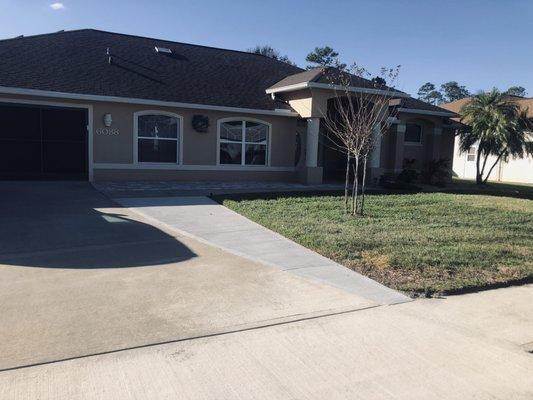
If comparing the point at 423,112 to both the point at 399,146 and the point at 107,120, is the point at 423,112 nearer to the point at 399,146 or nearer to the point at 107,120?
the point at 399,146

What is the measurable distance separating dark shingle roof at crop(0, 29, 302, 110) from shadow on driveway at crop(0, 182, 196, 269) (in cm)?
469

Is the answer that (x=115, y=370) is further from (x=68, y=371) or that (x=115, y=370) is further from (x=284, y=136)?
(x=284, y=136)

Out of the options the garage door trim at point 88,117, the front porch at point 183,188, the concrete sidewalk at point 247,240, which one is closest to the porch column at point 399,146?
the front porch at point 183,188

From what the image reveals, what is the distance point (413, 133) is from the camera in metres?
23.1

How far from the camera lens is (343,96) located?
18734mm

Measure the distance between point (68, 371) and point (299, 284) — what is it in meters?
3.21

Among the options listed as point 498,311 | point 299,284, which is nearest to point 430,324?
point 498,311

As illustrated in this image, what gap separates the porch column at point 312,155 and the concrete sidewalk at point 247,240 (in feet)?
20.0

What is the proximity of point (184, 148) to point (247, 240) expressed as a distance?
30.8 ft

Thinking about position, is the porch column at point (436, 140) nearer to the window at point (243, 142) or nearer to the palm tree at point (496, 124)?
the palm tree at point (496, 124)

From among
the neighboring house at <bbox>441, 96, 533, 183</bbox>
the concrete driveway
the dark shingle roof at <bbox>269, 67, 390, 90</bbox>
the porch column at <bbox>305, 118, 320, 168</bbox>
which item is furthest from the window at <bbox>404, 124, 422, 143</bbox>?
the concrete driveway

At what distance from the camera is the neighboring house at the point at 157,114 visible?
50.5ft

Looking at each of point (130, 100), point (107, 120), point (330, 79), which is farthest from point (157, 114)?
point (330, 79)

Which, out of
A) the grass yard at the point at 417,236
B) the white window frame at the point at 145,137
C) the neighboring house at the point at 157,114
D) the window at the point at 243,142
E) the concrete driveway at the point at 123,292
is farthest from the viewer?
the window at the point at 243,142
